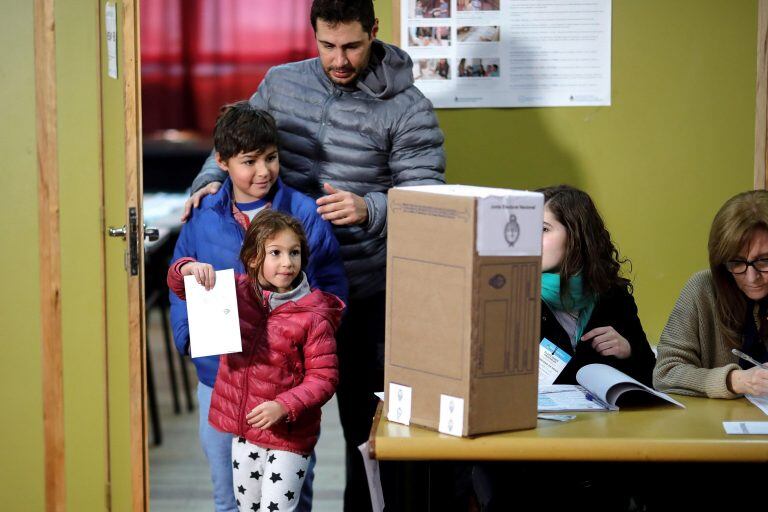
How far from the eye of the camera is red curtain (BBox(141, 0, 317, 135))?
6445 mm

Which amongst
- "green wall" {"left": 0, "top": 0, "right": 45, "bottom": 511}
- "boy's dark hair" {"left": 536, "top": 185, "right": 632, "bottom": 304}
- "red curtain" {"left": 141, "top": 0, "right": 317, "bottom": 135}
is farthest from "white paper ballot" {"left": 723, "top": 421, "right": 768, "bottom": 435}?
→ "red curtain" {"left": 141, "top": 0, "right": 317, "bottom": 135}

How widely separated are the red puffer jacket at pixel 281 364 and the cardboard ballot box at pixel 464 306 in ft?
1.48

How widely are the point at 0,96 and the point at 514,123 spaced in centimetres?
146

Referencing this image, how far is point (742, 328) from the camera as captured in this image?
86.7 inches

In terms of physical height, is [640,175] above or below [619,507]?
above

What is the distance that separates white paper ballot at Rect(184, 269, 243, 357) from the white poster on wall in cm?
114

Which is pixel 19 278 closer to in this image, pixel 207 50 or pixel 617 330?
pixel 617 330

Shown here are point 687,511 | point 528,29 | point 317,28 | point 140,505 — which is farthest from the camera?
point 528,29

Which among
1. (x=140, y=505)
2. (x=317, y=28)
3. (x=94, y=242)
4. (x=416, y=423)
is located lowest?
(x=140, y=505)

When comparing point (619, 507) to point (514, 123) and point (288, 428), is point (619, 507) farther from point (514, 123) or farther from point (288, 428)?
point (514, 123)

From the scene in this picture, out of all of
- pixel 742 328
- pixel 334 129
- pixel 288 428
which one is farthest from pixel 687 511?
pixel 334 129

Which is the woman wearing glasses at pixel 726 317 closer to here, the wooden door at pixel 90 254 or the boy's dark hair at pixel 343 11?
the boy's dark hair at pixel 343 11

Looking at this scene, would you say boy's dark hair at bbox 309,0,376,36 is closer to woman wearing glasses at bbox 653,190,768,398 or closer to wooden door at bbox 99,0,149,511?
wooden door at bbox 99,0,149,511

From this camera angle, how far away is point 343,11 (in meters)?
2.46
